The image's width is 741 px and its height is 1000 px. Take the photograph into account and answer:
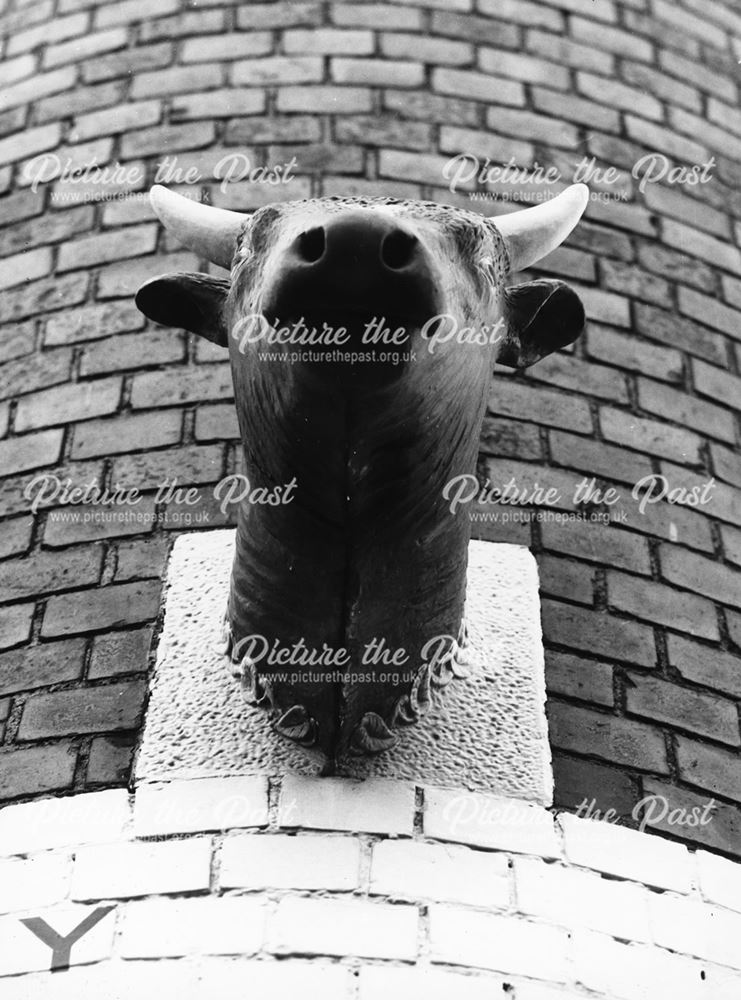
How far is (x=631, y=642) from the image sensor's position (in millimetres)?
3227

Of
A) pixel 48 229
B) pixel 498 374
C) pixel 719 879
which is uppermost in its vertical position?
pixel 48 229

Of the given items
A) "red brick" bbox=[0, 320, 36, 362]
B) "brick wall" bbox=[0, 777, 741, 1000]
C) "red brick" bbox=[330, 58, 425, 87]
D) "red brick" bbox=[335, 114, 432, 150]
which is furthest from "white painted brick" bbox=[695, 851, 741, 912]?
"red brick" bbox=[330, 58, 425, 87]

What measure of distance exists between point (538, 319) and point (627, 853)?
97 centimetres

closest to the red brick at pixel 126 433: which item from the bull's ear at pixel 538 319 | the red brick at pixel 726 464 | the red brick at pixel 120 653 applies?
the red brick at pixel 120 653

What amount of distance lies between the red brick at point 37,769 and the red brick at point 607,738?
2.97 ft

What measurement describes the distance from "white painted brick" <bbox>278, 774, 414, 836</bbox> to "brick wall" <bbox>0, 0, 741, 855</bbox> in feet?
1.07

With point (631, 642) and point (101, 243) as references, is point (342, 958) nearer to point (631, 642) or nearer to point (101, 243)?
point (631, 642)

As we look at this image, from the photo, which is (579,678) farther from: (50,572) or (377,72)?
(377,72)

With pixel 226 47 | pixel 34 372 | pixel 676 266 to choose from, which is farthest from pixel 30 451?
pixel 676 266

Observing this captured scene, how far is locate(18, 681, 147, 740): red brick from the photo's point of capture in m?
2.99

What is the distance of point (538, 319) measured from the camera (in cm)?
291

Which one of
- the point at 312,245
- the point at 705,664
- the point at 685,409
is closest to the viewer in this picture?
the point at 312,245

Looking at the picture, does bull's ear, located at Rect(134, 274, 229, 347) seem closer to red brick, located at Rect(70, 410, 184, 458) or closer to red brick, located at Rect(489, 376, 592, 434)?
red brick, located at Rect(70, 410, 184, 458)

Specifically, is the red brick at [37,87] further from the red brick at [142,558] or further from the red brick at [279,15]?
the red brick at [142,558]
